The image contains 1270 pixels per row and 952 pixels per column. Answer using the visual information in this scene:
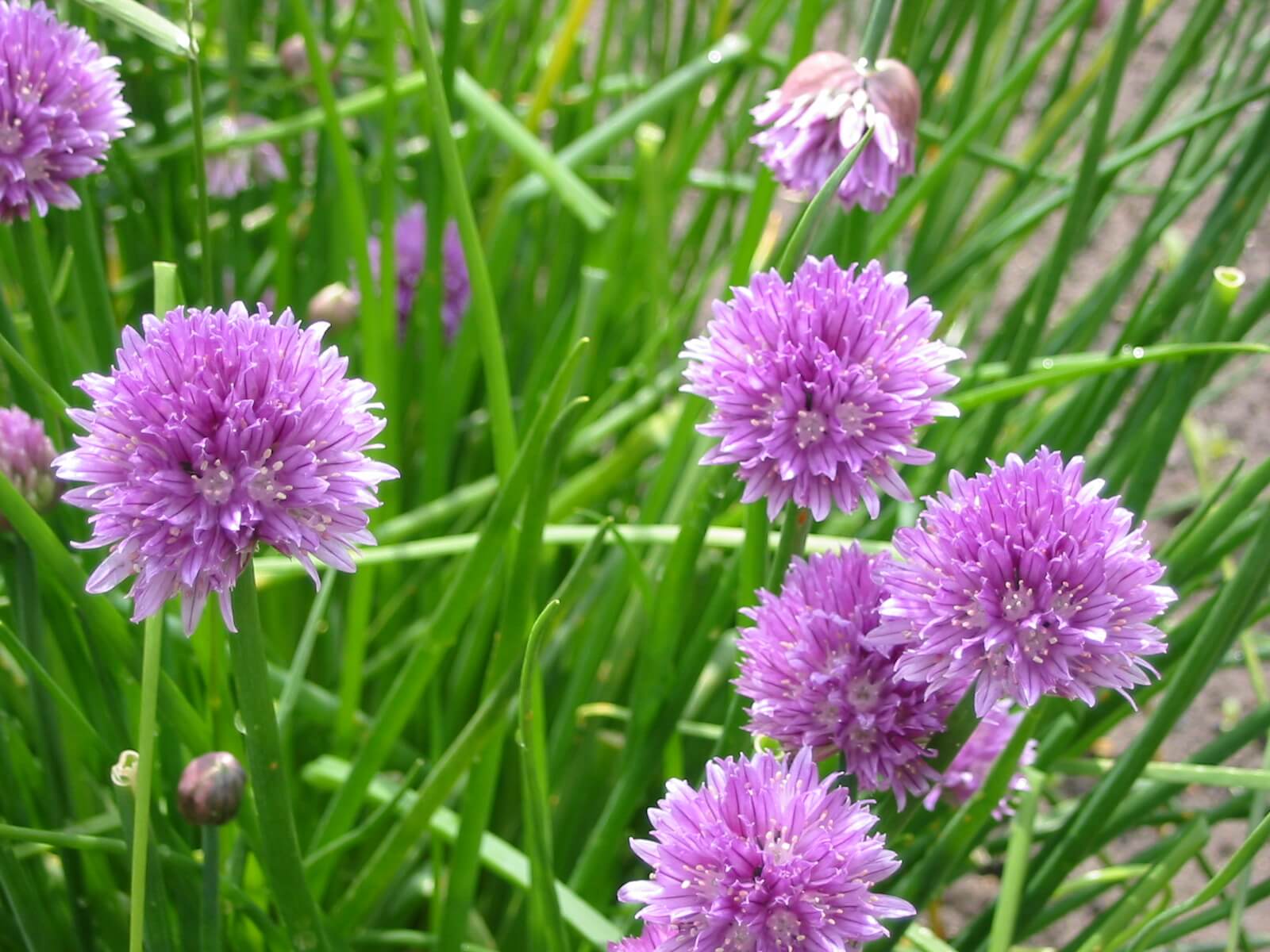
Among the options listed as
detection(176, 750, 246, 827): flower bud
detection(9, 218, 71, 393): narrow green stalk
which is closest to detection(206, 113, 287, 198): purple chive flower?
detection(9, 218, 71, 393): narrow green stalk

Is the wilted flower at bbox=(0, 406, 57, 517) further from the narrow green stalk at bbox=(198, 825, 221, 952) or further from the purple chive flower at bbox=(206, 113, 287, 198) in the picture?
the purple chive flower at bbox=(206, 113, 287, 198)

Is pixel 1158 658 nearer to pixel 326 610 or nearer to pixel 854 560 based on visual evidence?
pixel 854 560

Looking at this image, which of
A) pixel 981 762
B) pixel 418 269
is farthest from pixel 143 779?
pixel 418 269

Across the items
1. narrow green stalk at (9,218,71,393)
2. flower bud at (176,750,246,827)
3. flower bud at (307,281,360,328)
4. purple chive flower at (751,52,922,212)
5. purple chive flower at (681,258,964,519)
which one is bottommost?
flower bud at (176,750,246,827)

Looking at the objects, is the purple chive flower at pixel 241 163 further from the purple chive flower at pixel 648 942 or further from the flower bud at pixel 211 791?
the purple chive flower at pixel 648 942

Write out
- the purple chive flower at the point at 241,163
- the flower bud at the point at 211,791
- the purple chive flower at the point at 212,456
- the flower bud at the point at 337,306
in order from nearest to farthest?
the purple chive flower at the point at 212,456, the flower bud at the point at 211,791, the flower bud at the point at 337,306, the purple chive flower at the point at 241,163

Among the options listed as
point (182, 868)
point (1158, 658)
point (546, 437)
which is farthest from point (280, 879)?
point (1158, 658)

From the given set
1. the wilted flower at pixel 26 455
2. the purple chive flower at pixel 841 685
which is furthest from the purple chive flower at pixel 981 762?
the wilted flower at pixel 26 455

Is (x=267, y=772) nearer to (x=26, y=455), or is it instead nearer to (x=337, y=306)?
(x=26, y=455)

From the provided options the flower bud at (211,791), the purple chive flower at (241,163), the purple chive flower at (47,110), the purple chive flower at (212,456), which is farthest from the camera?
the purple chive flower at (241,163)
